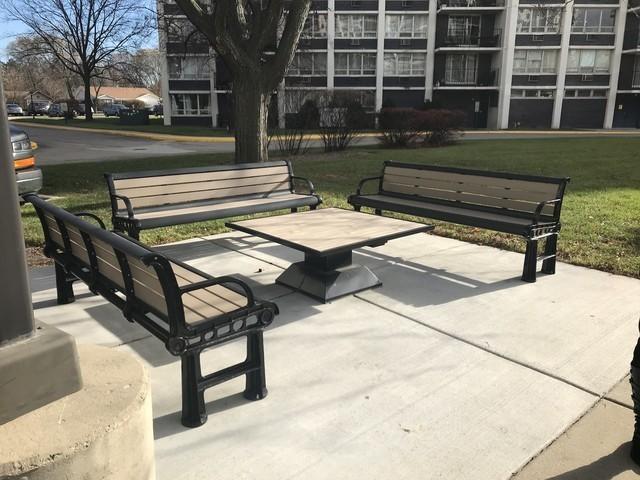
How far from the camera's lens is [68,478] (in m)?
1.82

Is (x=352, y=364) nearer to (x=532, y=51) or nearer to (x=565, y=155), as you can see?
(x=565, y=155)

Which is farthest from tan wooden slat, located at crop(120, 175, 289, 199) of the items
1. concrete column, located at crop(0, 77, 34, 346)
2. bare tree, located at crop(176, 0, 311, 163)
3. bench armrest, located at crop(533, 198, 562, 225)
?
concrete column, located at crop(0, 77, 34, 346)

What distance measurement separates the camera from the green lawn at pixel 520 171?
6.75 metres

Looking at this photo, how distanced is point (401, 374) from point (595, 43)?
52.7m

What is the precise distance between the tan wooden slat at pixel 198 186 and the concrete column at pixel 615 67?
48929mm

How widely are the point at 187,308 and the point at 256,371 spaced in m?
0.53

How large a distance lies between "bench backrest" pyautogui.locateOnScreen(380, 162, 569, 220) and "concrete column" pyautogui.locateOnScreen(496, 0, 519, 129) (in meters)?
43.1

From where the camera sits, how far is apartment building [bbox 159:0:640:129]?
47344 mm

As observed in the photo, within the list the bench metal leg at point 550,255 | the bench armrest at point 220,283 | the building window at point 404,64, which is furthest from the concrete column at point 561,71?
the bench armrest at point 220,283

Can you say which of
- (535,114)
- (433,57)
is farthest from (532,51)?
(433,57)

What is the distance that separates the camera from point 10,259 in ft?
6.31

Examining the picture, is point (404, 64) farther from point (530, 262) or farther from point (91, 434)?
point (91, 434)

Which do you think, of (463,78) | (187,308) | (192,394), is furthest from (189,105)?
(192,394)

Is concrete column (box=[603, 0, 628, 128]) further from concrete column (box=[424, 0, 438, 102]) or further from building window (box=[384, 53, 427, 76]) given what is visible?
building window (box=[384, 53, 427, 76])
